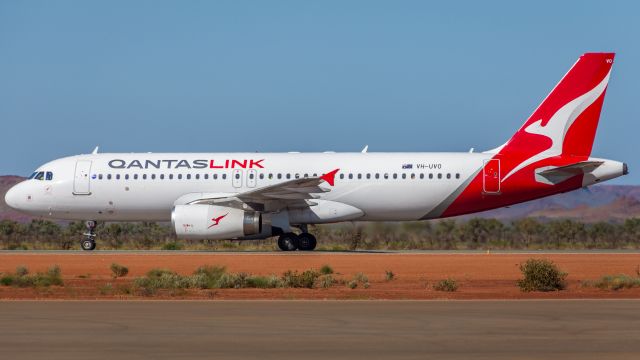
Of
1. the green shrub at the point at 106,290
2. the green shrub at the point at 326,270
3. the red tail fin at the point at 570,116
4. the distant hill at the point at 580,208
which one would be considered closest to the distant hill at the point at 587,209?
the distant hill at the point at 580,208

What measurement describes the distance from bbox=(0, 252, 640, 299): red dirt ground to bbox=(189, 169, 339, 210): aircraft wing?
2419mm

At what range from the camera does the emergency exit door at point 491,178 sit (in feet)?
111

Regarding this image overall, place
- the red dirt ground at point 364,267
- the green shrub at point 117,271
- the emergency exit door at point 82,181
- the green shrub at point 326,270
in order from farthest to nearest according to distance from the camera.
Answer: the emergency exit door at point 82,181
the green shrub at point 117,271
the green shrub at point 326,270
the red dirt ground at point 364,267

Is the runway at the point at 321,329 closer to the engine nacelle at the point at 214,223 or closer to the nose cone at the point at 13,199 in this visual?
the engine nacelle at the point at 214,223

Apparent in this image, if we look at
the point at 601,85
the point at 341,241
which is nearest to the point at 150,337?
the point at 601,85

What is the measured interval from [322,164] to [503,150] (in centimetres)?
564

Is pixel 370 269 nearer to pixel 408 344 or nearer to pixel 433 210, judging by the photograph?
pixel 433 210

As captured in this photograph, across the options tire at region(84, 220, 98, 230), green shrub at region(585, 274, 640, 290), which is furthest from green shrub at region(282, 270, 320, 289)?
tire at region(84, 220, 98, 230)

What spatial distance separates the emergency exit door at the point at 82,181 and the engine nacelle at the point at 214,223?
4435 mm

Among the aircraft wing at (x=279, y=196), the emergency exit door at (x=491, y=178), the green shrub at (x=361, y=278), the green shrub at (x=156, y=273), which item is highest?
the emergency exit door at (x=491, y=178)

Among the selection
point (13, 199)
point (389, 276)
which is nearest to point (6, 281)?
point (389, 276)

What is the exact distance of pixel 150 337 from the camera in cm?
1358

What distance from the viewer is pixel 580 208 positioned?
273ft

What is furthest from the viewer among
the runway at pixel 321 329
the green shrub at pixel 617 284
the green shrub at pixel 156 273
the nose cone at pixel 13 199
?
the nose cone at pixel 13 199
